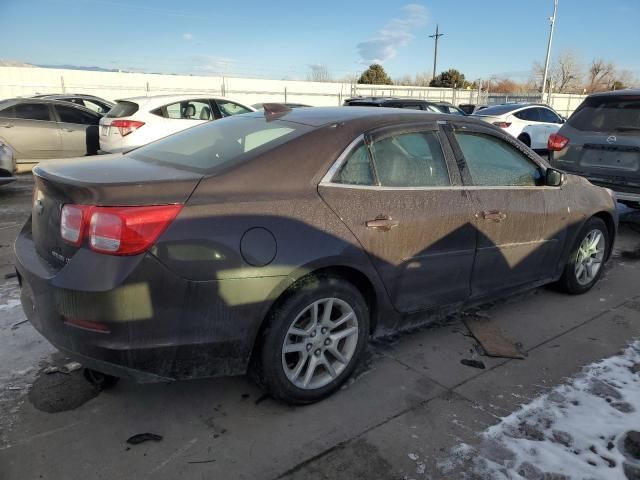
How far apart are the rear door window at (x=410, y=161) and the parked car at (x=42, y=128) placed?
8.68 m

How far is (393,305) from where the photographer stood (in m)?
3.13

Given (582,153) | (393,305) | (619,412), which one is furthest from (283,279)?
(582,153)

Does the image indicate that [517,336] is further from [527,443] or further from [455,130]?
[455,130]

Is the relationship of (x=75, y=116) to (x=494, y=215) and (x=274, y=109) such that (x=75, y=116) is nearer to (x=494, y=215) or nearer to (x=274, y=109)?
(x=274, y=109)

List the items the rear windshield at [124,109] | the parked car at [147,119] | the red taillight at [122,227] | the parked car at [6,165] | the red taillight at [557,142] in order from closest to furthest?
the red taillight at [122,227] < the red taillight at [557,142] < the parked car at [6,165] < the parked car at [147,119] < the rear windshield at [124,109]

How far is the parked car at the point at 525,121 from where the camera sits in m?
13.1

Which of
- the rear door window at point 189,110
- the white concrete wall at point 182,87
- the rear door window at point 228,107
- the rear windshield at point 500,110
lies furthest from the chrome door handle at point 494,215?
the white concrete wall at point 182,87

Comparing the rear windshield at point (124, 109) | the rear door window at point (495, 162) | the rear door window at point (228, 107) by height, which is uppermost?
the rear door window at point (228, 107)

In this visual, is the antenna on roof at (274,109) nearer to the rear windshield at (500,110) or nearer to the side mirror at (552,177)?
the side mirror at (552,177)

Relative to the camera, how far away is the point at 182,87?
29.0 metres

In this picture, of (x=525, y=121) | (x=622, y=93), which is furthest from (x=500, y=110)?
(x=622, y=93)

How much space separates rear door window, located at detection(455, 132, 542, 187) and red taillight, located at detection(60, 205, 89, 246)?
2433 mm

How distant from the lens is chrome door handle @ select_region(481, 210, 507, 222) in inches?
138

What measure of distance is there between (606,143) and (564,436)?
4.99m
